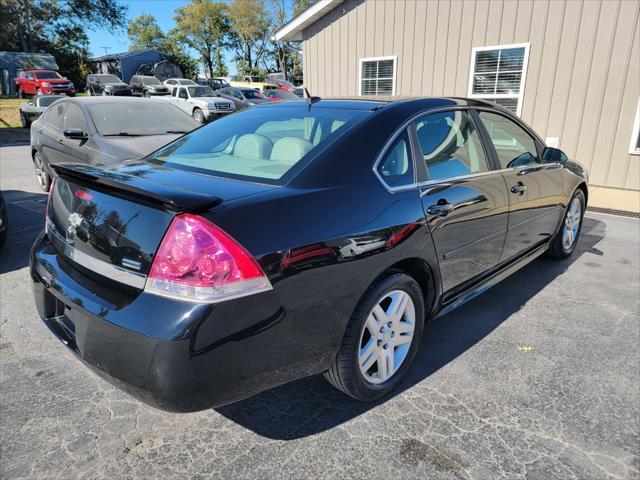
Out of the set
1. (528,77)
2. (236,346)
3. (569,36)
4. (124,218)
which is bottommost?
(236,346)

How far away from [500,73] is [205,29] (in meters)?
51.9

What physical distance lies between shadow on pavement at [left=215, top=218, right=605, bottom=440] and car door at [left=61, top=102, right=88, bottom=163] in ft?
14.8

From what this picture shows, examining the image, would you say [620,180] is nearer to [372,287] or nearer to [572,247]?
[572,247]

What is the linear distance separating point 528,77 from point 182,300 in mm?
8691

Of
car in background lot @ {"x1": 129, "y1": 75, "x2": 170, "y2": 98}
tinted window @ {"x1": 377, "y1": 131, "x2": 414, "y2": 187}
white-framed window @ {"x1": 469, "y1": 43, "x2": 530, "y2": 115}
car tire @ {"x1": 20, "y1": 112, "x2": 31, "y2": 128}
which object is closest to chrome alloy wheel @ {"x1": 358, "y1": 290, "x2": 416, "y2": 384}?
tinted window @ {"x1": 377, "y1": 131, "x2": 414, "y2": 187}

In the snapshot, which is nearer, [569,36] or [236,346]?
[236,346]

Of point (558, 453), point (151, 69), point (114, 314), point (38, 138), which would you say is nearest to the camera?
point (114, 314)

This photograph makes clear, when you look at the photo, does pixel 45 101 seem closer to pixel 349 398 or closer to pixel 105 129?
pixel 105 129

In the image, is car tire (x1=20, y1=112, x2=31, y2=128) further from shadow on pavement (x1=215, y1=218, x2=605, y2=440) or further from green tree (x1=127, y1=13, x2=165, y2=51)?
green tree (x1=127, y1=13, x2=165, y2=51)

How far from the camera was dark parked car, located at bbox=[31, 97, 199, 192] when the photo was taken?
5.54 metres

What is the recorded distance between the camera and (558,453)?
7.09ft

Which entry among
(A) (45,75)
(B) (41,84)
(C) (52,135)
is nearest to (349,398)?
(C) (52,135)

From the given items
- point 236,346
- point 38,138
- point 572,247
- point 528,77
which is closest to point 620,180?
point 528,77

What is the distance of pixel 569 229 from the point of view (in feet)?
15.4
